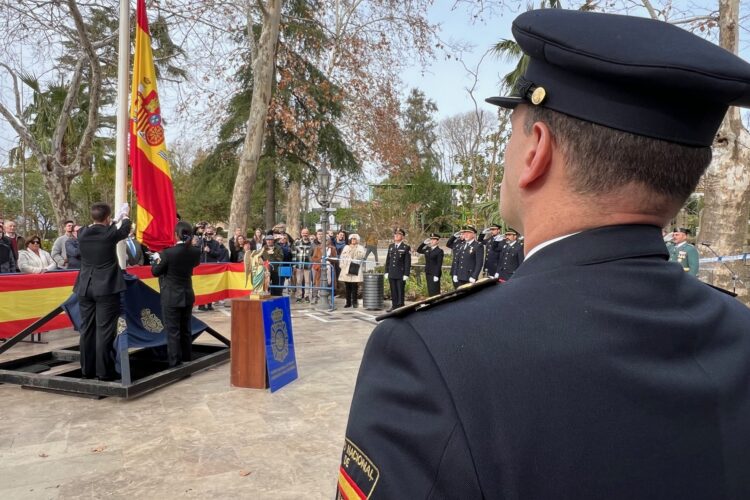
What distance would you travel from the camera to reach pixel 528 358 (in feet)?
2.60

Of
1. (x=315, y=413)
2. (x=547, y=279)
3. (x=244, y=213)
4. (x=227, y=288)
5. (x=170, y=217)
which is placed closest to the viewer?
(x=547, y=279)

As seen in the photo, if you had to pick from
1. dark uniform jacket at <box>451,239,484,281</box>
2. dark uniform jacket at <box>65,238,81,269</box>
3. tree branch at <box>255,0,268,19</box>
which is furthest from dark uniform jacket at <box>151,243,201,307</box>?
tree branch at <box>255,0,268,19</box>

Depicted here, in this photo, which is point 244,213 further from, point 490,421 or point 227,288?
point 490,421

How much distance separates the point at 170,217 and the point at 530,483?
6.67 meters

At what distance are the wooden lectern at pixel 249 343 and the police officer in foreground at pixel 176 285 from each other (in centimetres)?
98

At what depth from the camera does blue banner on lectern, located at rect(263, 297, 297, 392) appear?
241 inches

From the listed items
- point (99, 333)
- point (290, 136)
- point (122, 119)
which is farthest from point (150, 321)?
point (290, 136)

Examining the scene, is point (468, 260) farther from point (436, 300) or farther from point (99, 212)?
point (436, 300)

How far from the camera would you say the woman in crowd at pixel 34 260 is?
9452 mm

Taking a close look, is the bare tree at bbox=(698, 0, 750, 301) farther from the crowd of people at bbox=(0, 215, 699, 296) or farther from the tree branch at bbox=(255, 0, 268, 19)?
the tree branch at bbox=(255, 0, 268, 19)

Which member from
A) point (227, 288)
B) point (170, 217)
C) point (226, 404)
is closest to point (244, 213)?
point (227, 288)

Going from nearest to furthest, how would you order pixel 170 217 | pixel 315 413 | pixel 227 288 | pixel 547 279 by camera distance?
pixel 547 279 → pixel 315 413 → pixel 170 217 → pixel 227 288

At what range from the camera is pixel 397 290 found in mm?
13727

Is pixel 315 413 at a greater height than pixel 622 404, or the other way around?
pixel 622 404
